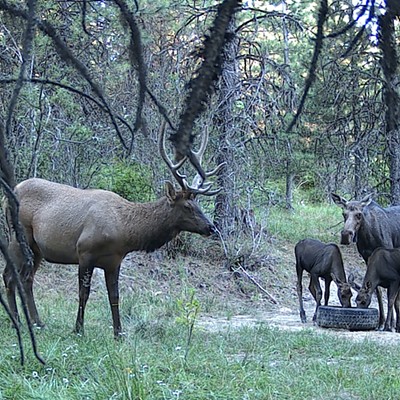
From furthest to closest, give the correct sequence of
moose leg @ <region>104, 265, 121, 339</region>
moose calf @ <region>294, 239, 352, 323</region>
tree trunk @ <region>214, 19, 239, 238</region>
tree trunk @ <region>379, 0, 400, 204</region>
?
tree trunk @ <region>214, 19, 239, 238</region> < moose calf @ <region>294, 239, 352, 323</region> < moose leg @ <region>104, 265, 121, 339</region> < tree trunk @ <region>379, 0, 400, 204</region>

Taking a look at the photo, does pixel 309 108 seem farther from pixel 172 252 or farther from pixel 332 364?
→ pixel 332 364

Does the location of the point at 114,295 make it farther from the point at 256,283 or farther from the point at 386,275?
the point at 256,283

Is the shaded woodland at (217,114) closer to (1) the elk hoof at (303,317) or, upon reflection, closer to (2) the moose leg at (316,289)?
(2) the moose leg at (316,289)

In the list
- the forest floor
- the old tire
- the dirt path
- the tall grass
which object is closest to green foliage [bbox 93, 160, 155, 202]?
the forest floor

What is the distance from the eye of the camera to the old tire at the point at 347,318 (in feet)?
34.1

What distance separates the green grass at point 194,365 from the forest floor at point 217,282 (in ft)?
8.54

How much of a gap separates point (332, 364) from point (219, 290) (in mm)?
6506

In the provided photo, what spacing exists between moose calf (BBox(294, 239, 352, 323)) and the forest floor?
1.77 feet

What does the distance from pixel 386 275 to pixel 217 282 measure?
13.1 feet

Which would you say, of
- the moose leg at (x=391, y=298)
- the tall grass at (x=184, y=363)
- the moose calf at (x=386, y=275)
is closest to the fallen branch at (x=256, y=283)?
the moose calf at (x=386, y=275)

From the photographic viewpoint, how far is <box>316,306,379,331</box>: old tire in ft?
34.1

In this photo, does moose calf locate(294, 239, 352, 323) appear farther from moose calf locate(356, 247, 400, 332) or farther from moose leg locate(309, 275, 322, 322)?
moose calf locate(356, 247, 400, 332)

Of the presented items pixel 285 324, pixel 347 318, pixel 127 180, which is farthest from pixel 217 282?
pixel 347 318

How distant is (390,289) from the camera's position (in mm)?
11016
